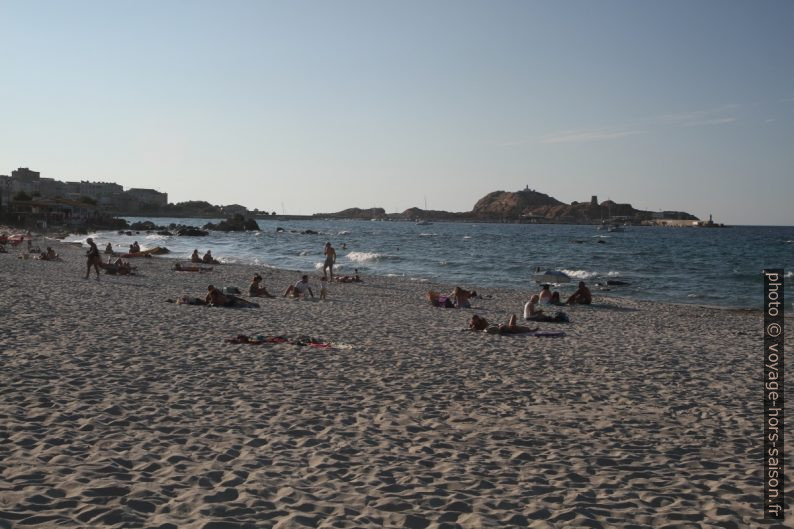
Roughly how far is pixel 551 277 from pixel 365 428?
23.9m

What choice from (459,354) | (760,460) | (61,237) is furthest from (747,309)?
(61,237)

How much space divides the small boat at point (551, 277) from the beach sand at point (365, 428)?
15.2 m

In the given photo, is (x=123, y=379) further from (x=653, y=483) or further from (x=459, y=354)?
(x=653, y=483)

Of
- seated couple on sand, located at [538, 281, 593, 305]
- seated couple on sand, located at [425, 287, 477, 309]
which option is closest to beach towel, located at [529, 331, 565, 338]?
seated couple on sand, located at [425, 287, 477, 309]

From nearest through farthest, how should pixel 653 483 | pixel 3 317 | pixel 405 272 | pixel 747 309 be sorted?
1. pixel 653 483
2. pixel 3 317
3. pixel 747 309
4. pixel 405 272

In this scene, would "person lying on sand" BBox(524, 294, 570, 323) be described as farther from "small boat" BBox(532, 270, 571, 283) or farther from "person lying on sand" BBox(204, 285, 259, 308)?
"small boat" BBox(532, 270, 571, 283)

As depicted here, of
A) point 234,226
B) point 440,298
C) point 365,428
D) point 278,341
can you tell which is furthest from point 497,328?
point 234,226

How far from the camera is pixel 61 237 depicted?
65438 millimetres

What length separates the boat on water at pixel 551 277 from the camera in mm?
29062

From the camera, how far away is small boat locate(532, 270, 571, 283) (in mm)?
29062

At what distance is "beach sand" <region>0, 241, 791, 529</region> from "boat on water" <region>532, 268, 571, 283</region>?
15174 millimetres

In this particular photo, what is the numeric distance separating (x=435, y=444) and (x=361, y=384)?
2.51m

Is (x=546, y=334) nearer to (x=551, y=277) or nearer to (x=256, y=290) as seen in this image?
(x=256, y=290)

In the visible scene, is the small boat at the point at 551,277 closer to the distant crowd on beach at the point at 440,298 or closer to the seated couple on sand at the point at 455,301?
the distant crowd on beach at the point at 440,298
